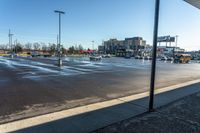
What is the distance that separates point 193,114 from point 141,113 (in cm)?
165

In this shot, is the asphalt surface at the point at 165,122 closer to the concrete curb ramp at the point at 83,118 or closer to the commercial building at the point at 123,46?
the concrete curb ramp at the point at 83,118

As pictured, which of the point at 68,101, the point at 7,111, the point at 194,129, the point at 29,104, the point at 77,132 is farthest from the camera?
the point at 68,101

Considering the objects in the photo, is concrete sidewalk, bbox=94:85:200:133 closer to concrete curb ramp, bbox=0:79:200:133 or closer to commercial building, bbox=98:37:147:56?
concrete curb ramp, bbox=0:79:200:133

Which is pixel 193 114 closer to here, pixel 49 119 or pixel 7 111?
pixel 49 119

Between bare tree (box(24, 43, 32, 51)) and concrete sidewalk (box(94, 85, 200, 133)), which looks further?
bare tree (box(24, 43, 32, 51))

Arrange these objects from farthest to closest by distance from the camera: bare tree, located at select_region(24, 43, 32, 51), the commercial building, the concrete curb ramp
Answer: bare tree, located at select_region(24, 43, 32, 51), the commercial building, the concrete curb ramp

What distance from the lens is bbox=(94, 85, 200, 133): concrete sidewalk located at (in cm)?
457

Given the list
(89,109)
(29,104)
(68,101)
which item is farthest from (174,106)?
(29,104)

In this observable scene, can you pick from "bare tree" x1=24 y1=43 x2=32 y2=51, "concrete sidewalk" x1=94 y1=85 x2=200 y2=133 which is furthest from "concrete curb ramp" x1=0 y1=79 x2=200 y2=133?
"bare tree" x1=24 y1=43 x2=32 y2=51

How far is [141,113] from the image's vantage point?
19.1ft

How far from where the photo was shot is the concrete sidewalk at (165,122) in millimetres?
4574

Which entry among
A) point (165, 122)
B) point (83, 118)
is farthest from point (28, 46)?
point (165, 122)

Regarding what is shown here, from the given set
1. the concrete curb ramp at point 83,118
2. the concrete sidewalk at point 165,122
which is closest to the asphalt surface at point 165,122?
the concrete sidewalk at point 165,122

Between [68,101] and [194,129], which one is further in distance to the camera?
[68,101]
